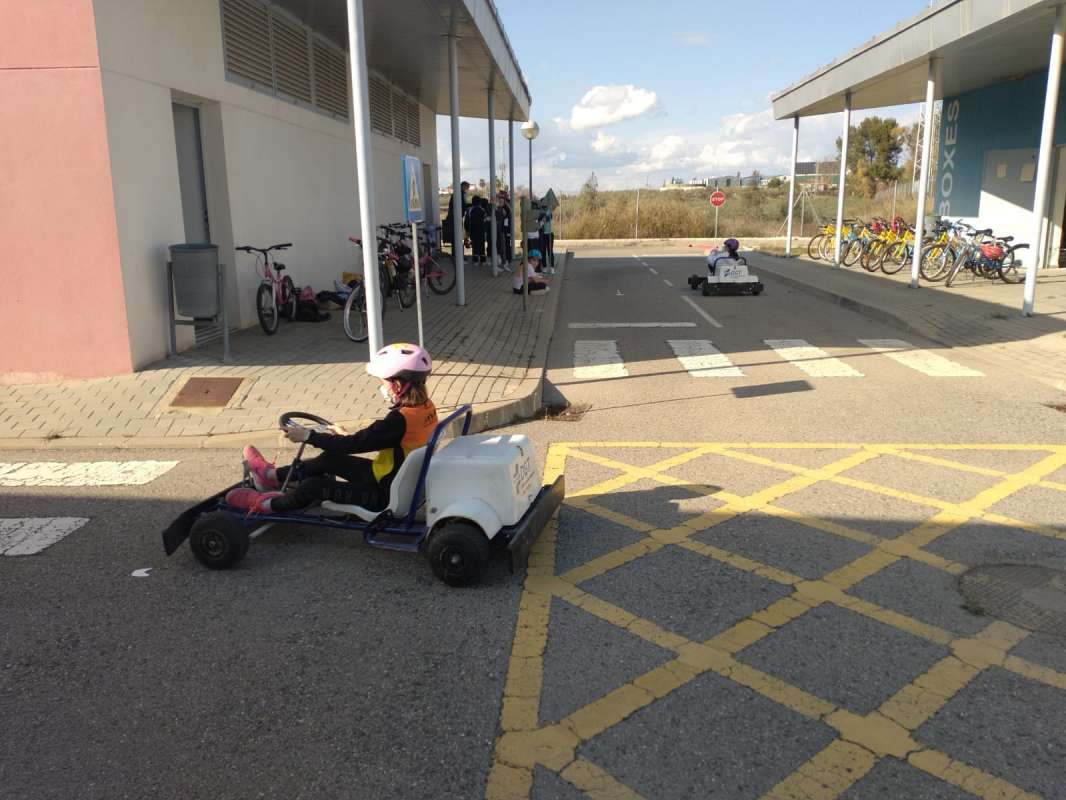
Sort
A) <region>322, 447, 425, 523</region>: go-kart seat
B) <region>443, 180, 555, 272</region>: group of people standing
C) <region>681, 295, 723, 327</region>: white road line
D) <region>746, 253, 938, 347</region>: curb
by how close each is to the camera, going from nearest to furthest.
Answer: <region>322, 447, 425, 523</region>: go-kart seat → <region>746, 253, 938, 347</region>: curb → <region>681, 295, 723, 327</region>: white road line → <region>443, 180, 555, 272</region>: group of people standing

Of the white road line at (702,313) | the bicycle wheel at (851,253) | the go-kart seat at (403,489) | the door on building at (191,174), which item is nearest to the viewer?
the go-kart seat at (403,489)

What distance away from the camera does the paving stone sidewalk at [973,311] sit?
35.6 feet

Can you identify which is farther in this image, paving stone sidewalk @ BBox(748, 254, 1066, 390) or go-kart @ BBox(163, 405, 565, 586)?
paving stone sidewalk @ BBox(748, 254, 1066, 390)

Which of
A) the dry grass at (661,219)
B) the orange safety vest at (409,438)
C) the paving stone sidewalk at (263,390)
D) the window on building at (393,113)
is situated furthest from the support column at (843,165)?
the orange safety vest at (409,438)

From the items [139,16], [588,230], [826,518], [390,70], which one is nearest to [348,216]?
[390,70]

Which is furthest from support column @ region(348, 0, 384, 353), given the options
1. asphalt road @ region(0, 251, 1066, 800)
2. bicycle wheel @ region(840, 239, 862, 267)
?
bicycle wheel @ region(840, 239, 862, 267)

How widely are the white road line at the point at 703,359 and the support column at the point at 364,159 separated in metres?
3.88

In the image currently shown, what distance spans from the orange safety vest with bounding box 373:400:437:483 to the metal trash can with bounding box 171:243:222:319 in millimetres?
5330

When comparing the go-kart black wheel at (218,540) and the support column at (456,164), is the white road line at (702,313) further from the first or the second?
the go-kart black wheel at (218,540)

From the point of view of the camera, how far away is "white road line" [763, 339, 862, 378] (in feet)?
33.6

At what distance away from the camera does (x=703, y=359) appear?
11102 mm

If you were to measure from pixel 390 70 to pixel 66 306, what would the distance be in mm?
12477

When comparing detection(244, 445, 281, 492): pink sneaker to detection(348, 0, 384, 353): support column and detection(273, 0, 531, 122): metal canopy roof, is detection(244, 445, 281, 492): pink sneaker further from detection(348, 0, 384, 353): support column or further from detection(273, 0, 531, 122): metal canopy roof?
detection(273, 0, 531, 122): metal canopy roof

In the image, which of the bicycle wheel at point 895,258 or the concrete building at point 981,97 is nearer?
the concrete building at point 981,97
